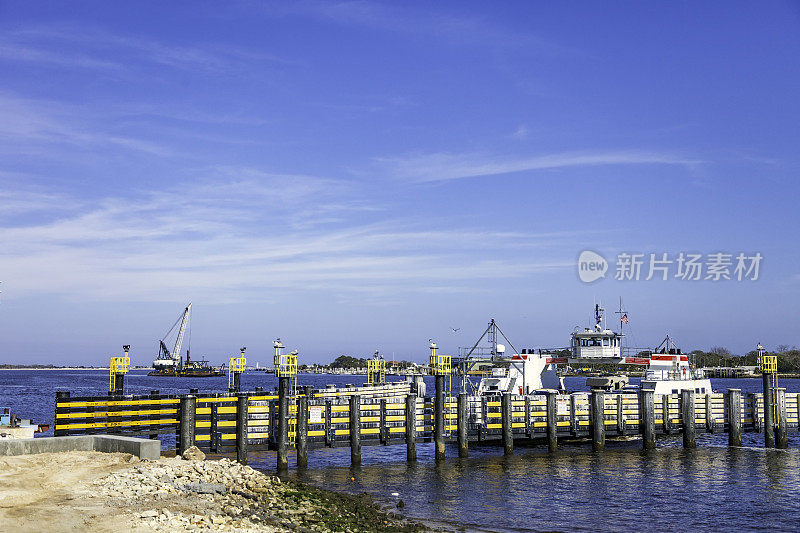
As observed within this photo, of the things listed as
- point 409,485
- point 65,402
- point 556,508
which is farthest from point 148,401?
point 556,508

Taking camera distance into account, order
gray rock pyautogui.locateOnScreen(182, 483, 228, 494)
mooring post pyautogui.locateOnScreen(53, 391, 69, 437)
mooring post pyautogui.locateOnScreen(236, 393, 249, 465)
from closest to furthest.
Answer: gray rock pyautogui.locateOnScreen(182, 483, 228, 494)
mooring post pyautogui.locateOnScreen(53, 391, 69, 437)
mooring post pyautogui.locateOnScreen(236, 393, 249, 465)

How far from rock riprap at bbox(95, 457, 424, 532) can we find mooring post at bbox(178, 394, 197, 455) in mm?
4591

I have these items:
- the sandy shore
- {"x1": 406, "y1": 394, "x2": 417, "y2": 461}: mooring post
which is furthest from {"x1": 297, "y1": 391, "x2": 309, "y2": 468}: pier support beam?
the sandy shore

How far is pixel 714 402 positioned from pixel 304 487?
22.7 metres

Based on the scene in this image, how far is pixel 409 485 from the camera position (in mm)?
26234

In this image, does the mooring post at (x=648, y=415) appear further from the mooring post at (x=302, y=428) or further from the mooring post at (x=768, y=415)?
the mooring post at (x=302, y=428)

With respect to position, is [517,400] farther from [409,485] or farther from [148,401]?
[148,401]

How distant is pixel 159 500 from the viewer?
1711cm

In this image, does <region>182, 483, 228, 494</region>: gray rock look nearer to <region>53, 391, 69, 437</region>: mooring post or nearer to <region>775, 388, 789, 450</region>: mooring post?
<region>53, 391, 69, 437</region>: mooring post

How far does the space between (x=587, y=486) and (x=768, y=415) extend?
14.2m

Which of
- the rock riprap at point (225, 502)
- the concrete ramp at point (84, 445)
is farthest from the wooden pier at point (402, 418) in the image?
the rock riprap at point (225, 502)

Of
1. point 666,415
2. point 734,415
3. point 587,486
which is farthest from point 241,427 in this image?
point 734,415

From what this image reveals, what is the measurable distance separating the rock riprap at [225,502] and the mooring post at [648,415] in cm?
1742

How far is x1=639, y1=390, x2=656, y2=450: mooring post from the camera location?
114 ft
